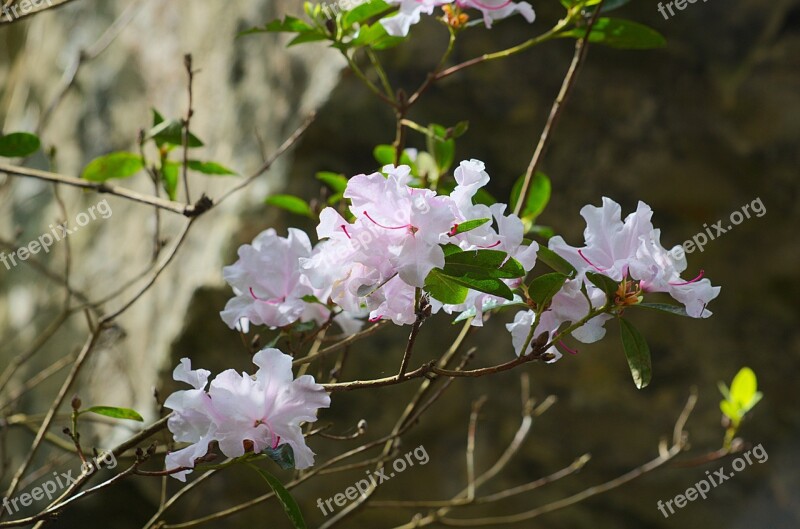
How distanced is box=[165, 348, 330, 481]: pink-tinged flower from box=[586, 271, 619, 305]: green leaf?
24 cm

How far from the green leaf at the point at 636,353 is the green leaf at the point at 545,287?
0.09 meters

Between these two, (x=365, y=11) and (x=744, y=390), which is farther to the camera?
(x=744, y=390)

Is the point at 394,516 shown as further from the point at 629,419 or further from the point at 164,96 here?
the point at 164,96

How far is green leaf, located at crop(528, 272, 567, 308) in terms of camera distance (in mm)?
644

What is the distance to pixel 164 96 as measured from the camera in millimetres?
2068

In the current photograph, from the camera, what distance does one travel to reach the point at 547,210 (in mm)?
2039

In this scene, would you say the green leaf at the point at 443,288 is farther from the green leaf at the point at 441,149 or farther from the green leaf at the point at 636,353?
the green leaf at the point at 441,149

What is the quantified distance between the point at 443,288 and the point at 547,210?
1462 mm

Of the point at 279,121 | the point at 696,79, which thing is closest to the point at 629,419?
the point at 696,79

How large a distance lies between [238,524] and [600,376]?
103 cm

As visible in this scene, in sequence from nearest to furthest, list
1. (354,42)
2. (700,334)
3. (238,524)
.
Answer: (354,42), (238,524), (700,334)
